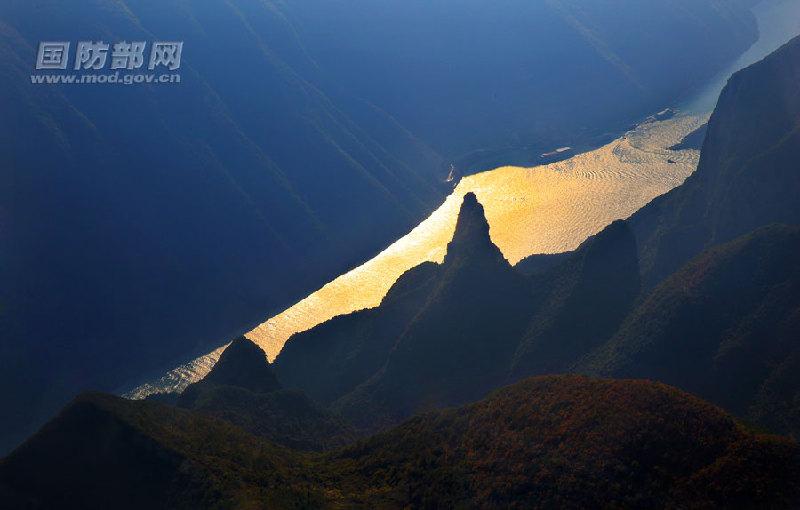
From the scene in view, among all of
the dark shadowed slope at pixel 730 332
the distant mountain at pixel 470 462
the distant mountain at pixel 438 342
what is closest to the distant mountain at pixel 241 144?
the distant mountain at pixel 438 342

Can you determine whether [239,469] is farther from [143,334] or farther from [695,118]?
[695,118]

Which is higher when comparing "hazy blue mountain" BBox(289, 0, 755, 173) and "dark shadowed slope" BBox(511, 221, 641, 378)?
"hazy blue mountain" BBox(289, 0, 755, 173)

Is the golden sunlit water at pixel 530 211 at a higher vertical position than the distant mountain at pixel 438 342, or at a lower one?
higher

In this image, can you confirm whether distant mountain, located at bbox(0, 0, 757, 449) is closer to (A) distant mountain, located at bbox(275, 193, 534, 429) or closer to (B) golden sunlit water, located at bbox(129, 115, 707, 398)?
(B) golden sunlit water, located at bbox(129, 115, 707, 398)

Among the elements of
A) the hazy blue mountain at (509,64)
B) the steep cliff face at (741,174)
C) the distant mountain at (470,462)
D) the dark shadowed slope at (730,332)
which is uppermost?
the hazy blue mountain at (509,64)

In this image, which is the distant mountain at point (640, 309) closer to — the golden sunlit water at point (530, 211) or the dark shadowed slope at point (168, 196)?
the golden sunlit water at point (530, 211)

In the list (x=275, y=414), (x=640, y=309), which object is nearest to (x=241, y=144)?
(x=275, y=414)

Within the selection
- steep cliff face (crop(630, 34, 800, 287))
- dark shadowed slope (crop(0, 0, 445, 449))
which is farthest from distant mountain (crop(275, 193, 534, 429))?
dark shadowed slope (crop(0, 0, 445, 449))

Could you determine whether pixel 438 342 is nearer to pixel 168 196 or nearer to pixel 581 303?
pixel 581 303
